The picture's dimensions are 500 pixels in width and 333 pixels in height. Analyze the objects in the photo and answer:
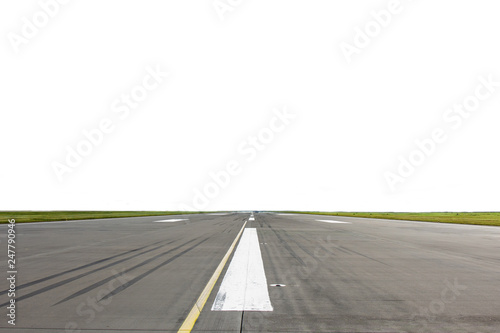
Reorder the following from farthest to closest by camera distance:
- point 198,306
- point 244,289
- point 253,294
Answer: point 244,289, point 253,294, point 198,306

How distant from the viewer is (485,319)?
5.19 meters

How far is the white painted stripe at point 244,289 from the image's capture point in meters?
5.76

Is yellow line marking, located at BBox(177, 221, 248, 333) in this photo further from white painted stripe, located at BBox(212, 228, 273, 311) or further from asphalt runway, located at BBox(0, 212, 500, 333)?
white painted stripe, located at BBox(212, 228, 273, 311)

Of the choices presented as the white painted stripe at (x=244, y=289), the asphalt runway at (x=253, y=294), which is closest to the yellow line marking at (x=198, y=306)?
the asphalt runway at (x=253, y=294)

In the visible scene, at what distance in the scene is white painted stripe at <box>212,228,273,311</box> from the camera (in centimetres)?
576

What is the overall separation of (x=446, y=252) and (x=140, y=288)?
1208 cm

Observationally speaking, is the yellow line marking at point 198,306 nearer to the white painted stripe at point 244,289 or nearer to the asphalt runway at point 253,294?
the asphalt runway at point 253,294

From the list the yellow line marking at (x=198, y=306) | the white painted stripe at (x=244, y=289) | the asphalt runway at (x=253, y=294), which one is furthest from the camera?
the white painted stripe at (x=244, y=289)

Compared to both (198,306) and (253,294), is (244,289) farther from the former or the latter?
(198,306)

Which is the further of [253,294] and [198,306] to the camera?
[253,294]

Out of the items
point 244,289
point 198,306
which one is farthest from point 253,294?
point 198,306

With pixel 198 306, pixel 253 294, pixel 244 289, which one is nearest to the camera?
pixel 198 306

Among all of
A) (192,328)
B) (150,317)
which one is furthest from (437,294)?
(150,317)

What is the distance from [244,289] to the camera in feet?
22.9
